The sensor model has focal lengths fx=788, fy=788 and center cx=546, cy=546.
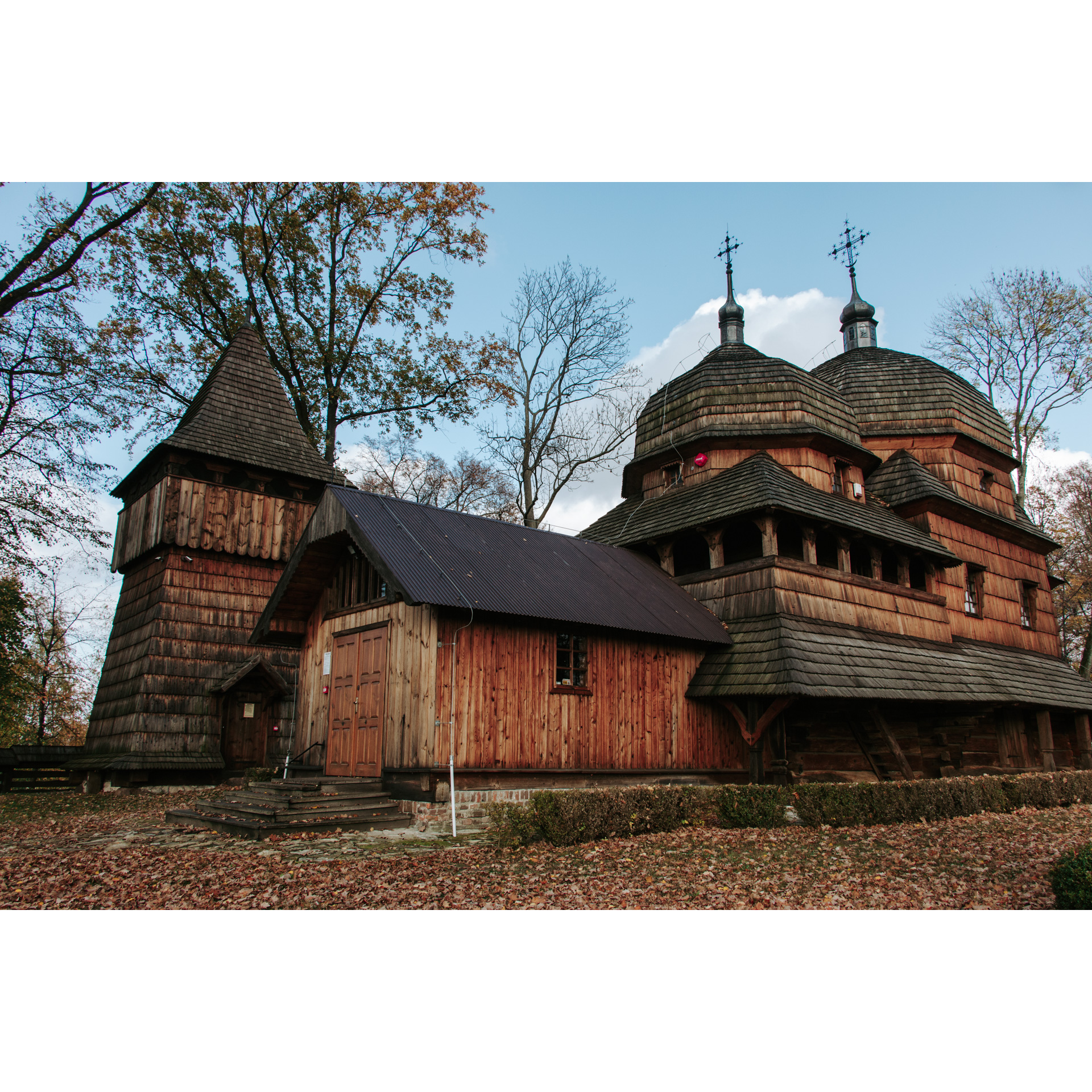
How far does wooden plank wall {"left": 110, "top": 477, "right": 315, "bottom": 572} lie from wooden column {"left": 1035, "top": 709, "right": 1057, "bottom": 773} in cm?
2008

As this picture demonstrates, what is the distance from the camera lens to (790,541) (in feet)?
62.8

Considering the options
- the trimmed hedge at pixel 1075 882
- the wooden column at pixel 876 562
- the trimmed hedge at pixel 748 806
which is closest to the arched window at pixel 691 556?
the wooden column at pixel 876 562

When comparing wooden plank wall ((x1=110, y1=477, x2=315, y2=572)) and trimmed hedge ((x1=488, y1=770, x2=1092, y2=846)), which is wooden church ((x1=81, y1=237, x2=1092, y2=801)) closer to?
wooden plank wall ((x1=110, y1=477, x2=315, y2=572))

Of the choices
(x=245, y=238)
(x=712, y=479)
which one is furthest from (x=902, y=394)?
(x=245, y=238)

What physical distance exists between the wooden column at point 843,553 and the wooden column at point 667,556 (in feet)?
12.3

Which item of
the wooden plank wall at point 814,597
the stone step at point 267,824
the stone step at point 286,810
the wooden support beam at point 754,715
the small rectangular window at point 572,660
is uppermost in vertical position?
the wooden plank wall at point 814,597

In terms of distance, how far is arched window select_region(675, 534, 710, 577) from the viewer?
65.0 feet

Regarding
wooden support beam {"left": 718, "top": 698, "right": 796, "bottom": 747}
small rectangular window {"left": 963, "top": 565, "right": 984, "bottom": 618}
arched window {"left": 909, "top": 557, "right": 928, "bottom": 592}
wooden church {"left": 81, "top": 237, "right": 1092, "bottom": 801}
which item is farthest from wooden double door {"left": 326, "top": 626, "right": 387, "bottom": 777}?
small rectangular window {"left": 963, "top": 565, "right": 984, "bottom": 618}

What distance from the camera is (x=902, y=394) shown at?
24484 millimetres

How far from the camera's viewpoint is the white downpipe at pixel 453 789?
34.2ft

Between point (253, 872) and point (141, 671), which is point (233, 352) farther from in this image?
point (253, 872)

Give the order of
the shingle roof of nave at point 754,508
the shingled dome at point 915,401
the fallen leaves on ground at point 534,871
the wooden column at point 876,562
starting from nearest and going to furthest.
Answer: the fallen leaves on ground at point 534,871 < the shingle roof of nave at point 754,508 < the wooden column at point 876,562 < the shingled dome at point 915,401

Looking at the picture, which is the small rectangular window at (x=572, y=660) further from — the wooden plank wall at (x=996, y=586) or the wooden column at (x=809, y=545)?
the wooden plank wall at (x=996, y=586)

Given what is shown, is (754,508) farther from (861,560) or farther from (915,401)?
(915,401)
